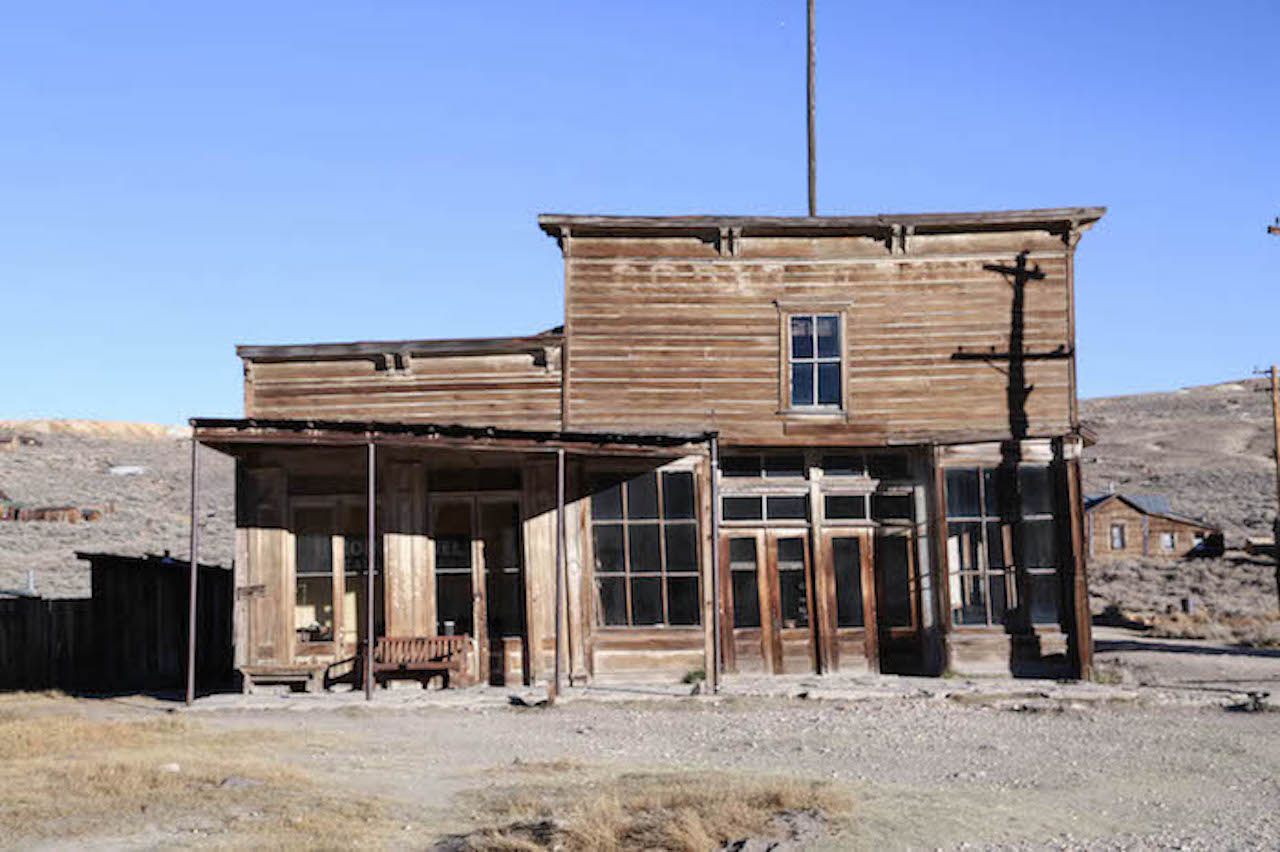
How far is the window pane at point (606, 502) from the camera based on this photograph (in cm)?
1861

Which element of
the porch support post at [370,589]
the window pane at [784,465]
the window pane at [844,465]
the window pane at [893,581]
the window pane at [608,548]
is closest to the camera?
the porch support post at [370,589]

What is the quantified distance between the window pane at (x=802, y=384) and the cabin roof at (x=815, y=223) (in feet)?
5.93

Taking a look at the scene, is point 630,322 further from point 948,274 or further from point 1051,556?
point 1051,556

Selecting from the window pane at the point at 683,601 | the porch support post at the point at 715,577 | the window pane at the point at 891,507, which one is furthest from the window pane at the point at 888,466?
the window pane at the point at 683,601

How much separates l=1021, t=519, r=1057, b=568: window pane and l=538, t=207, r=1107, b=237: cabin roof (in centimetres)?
395

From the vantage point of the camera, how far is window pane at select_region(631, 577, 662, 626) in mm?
18500

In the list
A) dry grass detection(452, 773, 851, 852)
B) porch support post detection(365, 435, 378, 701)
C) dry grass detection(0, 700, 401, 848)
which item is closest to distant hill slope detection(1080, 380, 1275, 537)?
porch support post detection(365, 435, 378, 701)

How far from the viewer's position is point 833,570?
19.3 m

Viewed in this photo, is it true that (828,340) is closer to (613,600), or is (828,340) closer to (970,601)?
(970,601)

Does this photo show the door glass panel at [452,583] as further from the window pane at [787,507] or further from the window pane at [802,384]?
the window pane at [802,384]

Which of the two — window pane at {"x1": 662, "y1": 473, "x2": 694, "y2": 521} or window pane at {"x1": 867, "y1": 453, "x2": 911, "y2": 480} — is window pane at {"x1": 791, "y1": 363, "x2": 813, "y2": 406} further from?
window pane at {"x1": 662, "y1": 473, "x2": 694, "y2": 521}

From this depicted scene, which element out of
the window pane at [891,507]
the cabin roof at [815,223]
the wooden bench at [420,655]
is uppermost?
the cabin roof at [815,223]

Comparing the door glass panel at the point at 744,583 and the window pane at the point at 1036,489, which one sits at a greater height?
the window pane at the point at 1036,489

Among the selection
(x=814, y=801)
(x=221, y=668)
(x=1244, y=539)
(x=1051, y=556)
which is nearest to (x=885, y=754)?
(x=814, y=801)
